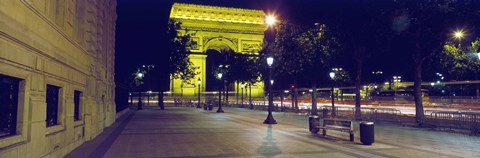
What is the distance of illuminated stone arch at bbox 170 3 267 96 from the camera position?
77.0 meters

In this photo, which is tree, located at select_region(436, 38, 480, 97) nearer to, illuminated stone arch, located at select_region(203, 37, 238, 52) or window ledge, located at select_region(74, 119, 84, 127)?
window ledge, located at select_region(74, 119, 84, 127)

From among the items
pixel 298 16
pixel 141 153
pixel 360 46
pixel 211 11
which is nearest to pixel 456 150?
pixel 141 153

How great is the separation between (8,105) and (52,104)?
314 centimetres

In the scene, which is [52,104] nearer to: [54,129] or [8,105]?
[54,129]

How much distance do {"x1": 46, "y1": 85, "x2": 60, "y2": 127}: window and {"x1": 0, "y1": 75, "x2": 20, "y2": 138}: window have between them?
2.37 meters

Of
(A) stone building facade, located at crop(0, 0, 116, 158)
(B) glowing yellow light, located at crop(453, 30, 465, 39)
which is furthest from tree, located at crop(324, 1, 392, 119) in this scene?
(A) stone building facade, located at crop(0, 0, 116, 158)

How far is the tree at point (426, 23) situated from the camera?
67.6ft

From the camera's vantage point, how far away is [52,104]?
10.1m

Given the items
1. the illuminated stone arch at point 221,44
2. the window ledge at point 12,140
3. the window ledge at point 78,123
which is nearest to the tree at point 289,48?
the window ledge at point 78,123

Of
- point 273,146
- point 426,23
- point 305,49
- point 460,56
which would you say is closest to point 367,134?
point 273,146

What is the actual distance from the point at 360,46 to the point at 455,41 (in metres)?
5.83

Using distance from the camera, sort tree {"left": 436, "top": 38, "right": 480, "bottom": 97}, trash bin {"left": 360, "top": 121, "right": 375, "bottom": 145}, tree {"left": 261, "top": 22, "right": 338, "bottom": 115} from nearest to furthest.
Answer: trash bin {"left": 360, "top": 121, "right": 375, "bottom": 145} < tree {"left": 436, "top": 38, "right": 480, "bottom": 97} < tree {"left": 261, "top": 22, "right": 338, "bottom": 115}

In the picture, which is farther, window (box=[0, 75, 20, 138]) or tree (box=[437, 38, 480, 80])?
tree (box=[437, 38, 480, 80])

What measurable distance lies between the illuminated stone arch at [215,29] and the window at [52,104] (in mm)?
65102
